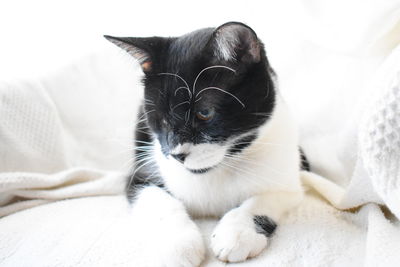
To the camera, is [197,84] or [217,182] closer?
[197,84]

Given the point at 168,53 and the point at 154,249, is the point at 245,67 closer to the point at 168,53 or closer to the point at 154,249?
the point at 168,53

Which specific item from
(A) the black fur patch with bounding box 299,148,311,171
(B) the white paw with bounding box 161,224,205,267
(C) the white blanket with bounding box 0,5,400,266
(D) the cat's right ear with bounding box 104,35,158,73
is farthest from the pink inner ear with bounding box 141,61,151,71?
(A) the black fur patch with bounding box 299,148,311,171

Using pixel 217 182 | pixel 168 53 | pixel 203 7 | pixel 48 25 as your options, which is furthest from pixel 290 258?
pixel 48 25

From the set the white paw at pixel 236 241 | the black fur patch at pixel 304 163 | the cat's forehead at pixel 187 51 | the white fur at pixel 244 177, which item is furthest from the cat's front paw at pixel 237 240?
the black fur patch at pixel 304 163

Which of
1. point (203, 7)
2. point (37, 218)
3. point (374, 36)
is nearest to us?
point (37, 218)

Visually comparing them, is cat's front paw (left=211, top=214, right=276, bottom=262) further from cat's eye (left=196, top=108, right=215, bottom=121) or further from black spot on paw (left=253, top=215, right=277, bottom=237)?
cat's eye (left=196, top=108, right=215, bottom=121)

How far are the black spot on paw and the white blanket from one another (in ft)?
0.07

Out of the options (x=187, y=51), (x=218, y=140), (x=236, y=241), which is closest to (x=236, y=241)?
(x=236, y=241)

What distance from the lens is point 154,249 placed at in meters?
0.97

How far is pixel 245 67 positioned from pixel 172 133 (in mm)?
236

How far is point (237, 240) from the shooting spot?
94 centimetres

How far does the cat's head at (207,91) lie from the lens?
0.98 m

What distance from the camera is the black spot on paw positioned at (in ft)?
3.37

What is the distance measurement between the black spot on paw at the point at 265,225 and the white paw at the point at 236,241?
0.9 inches
